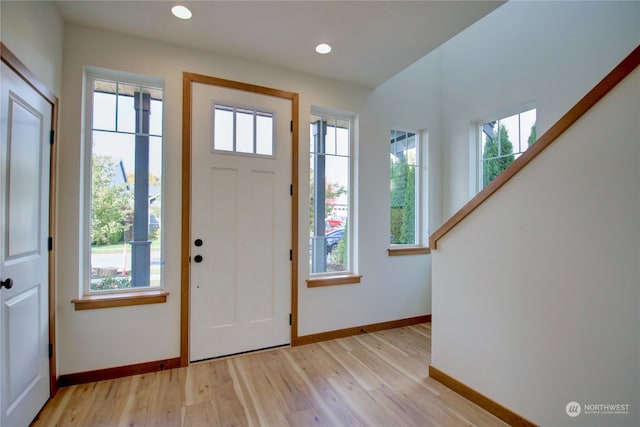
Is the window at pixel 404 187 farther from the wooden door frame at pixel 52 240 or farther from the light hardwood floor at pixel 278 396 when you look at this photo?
the wooden door frame at pixel 52 240

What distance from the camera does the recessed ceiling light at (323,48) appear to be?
2521mm

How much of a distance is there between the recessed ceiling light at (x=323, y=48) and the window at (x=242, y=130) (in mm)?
711

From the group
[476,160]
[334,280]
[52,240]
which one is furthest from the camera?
[476,160]

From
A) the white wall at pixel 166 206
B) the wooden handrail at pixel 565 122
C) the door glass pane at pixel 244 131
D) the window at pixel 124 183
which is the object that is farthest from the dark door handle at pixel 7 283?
the wooden handrail at pixel 565 122

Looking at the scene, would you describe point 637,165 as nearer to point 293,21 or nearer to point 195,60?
point 293,21

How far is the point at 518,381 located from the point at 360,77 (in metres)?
2.85

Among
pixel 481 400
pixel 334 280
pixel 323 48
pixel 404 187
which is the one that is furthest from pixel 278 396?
pixel 323 48

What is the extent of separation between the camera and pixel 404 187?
3701 mm

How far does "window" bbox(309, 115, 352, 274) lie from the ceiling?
727 mm

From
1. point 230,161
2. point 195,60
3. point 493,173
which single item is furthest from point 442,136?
point 195,60

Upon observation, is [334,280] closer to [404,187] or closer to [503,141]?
[404,187]

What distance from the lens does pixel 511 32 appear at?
3053 mm

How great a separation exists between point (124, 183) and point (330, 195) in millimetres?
1890

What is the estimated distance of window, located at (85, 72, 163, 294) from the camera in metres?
2.39
